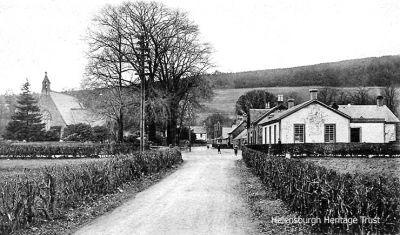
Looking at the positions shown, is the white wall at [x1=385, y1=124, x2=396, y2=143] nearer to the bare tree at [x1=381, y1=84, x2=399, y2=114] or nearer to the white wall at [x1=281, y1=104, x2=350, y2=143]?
the white wall at [x1=281, y1=104, x2=350, y2=143]

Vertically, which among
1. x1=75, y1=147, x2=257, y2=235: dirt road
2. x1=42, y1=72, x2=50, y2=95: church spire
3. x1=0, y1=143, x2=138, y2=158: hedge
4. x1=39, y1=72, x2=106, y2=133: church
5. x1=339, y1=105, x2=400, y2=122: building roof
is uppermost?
x1=42, y1=72, x2=50, y2=95: church spire

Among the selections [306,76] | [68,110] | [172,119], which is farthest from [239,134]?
[172,119]

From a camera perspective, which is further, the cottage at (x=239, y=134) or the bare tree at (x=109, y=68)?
the cottage at (x=239, y=134)

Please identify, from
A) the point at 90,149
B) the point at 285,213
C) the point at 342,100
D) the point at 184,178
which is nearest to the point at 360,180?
the point at 285,213

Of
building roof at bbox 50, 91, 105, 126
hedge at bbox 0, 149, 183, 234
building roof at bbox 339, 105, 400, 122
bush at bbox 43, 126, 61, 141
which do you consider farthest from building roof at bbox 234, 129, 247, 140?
hedge at bbox 0, 149, 183, 234

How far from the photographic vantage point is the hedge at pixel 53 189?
8.47 meters

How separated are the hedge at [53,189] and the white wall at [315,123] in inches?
943

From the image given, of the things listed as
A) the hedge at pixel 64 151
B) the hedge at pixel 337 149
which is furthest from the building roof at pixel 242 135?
the hedge at pixel 337 149

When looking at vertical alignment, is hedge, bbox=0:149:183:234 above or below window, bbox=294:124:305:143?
below

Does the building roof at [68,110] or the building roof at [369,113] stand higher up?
the building roof at [68,110]

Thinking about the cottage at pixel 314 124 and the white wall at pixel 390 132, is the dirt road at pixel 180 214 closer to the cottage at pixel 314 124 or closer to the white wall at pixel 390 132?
the cottage at pixel 314 124

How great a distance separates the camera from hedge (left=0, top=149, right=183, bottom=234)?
27.8 feet

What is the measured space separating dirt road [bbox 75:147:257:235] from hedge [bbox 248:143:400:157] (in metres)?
21.0

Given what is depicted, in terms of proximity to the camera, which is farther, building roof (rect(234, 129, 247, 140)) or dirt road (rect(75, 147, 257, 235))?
building roof (rect(234, 129, 247, 140))
